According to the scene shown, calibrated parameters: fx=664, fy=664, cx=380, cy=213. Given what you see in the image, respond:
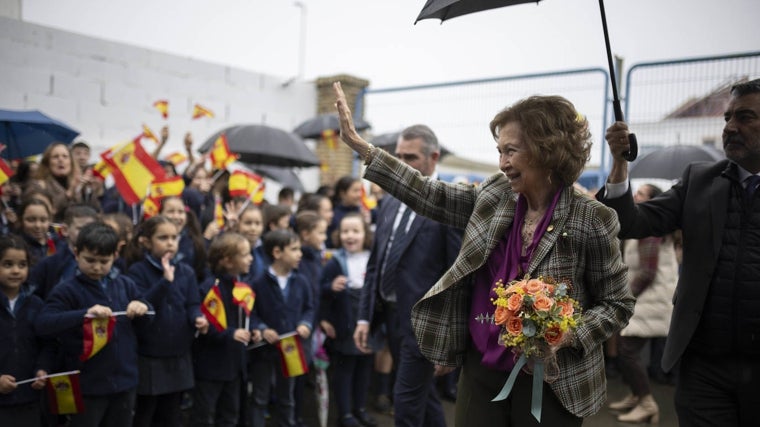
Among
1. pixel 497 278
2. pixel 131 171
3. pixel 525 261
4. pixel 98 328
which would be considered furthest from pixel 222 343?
pixel 525 261

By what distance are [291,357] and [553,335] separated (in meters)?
2.90

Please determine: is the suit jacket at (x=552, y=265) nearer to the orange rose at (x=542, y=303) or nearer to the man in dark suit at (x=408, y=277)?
the orange rose at (x=542, y=303)

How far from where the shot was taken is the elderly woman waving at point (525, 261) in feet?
7.77

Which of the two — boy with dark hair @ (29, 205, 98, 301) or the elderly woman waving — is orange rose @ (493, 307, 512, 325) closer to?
the elderly woman waving

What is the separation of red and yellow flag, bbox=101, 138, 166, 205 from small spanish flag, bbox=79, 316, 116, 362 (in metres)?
2.15

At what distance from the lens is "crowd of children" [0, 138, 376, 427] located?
3.80 metres

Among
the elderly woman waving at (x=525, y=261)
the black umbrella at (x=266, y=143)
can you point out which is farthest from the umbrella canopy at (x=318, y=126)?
the elderly woman waving at (x=525, y=261)

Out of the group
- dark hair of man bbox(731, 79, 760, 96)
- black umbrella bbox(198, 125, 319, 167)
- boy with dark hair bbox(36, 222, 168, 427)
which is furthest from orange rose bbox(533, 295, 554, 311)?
black umbrella bbox(198, 125, 319, 167)

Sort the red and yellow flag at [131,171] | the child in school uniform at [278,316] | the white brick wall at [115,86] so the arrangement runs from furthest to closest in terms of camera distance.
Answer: the white brick wall at [115,86], the red and yellow flag at [131,171], the child in school uniform at [278,316]

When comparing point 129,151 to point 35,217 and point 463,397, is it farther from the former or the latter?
point 463,397

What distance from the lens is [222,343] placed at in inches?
183

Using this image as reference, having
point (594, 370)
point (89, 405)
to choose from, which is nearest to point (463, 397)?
point (594, 370)

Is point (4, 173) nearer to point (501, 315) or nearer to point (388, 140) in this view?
point (501, 315)

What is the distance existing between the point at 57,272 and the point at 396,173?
2.95 metres
